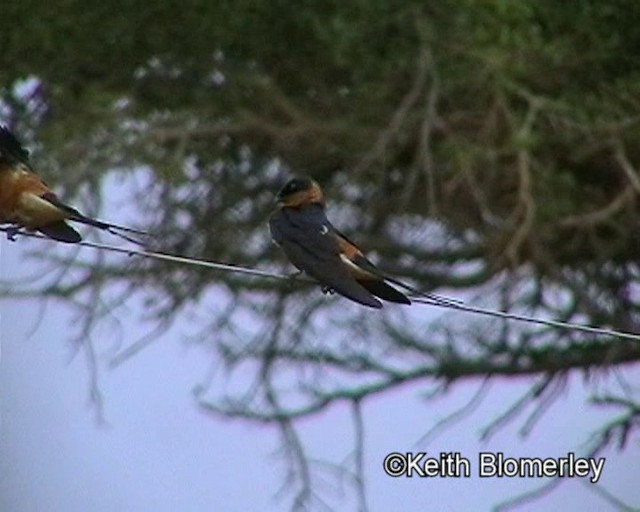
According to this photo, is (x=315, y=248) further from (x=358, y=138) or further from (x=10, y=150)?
(x=358, y=138)

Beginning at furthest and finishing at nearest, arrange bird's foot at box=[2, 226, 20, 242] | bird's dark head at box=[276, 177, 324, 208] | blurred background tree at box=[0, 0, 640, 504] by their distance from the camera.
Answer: blurred background tree at box=[0, 0, 640, 504] → bird's dark head at box=[276, 177, 324, 208] → bird's foot at box=[2, 226, 20, 242]

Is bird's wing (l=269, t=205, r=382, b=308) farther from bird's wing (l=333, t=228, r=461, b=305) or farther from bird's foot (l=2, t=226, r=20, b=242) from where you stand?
bird's foot (l=2, t=226, r=20, b=242)

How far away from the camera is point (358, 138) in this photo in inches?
96.1

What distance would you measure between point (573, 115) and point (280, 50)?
1.39 feet

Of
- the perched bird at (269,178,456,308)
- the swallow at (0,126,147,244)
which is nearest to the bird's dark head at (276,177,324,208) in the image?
the perched bird at (269,178,456,308)

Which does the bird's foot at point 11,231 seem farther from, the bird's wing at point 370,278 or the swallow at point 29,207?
the bird's wing at point 370,278

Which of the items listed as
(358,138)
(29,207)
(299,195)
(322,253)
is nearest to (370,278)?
(322,253)

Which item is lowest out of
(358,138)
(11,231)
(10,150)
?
(11,231)

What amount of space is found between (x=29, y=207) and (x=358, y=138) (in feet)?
3.56

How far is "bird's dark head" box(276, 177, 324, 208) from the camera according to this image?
5.31ft

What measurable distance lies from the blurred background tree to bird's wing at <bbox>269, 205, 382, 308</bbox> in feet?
2.53

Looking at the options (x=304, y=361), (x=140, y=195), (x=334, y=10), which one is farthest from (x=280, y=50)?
(x=304, y=361)

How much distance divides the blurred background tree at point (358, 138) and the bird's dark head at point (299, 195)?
2.27ft

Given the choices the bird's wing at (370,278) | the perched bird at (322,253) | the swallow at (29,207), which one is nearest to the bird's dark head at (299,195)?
the perched bird at (322,253)
